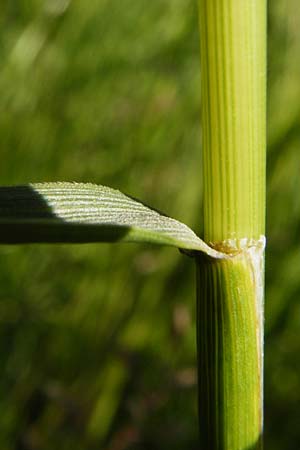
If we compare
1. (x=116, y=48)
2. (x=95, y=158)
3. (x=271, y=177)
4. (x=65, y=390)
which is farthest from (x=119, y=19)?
(x=65, y=390)

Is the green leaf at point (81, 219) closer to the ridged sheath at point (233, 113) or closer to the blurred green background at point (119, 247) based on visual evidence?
the ridged sheath at point (233, 113)

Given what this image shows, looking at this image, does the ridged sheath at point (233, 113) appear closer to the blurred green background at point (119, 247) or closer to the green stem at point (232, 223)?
the green stem at point (232, 223)

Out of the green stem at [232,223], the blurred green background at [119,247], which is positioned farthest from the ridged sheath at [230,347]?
the blurred green background at [119,247]

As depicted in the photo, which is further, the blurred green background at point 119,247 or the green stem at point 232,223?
the blurred green background at point 119,247

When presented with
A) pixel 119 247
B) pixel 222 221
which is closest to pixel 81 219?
pixel 222 221

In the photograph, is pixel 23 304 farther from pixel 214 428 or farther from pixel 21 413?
pixel 214 428

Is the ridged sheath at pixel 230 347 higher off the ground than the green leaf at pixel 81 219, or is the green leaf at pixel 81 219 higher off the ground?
the green leaf at pixel 81 219
